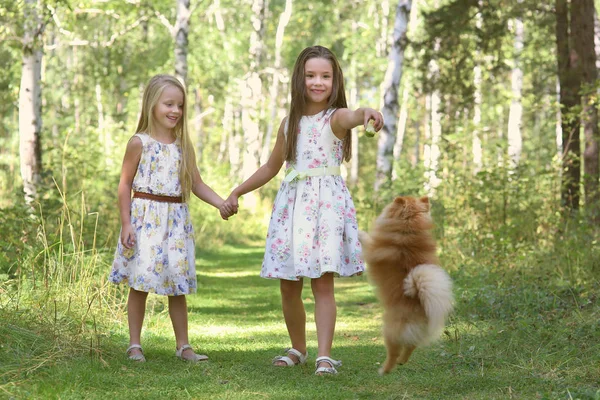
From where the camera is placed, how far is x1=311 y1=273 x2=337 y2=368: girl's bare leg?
16.9ft

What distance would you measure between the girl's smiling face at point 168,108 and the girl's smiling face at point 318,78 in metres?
0.95

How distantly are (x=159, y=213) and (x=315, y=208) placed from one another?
3.56 ft

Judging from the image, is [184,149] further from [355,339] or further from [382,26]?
[382,26]

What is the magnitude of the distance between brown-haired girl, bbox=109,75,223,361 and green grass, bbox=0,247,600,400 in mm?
323

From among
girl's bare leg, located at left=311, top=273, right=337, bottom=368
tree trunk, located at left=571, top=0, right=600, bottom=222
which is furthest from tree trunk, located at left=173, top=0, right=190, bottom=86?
girl's bare leg, located at left=311, top=273, right=337, bottom=368

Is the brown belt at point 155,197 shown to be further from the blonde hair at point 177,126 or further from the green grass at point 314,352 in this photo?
the green grass at point 314,352

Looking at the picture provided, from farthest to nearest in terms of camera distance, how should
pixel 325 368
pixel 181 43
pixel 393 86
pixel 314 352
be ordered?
1. pixel 181 43
2. pixel 393 86
3. pixel 314 352
4. pixel 325 368

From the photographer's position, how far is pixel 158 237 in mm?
5461

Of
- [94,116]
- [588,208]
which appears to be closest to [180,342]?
[588,208]

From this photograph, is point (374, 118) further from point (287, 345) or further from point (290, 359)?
point (287, 345)

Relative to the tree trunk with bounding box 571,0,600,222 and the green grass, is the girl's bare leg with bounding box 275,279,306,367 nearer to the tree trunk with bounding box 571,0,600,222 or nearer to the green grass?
the green grass

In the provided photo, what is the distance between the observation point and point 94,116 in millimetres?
37531

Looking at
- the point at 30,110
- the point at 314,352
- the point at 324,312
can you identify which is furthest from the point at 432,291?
the point at 30,110

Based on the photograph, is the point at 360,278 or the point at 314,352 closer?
the point at 314,352
